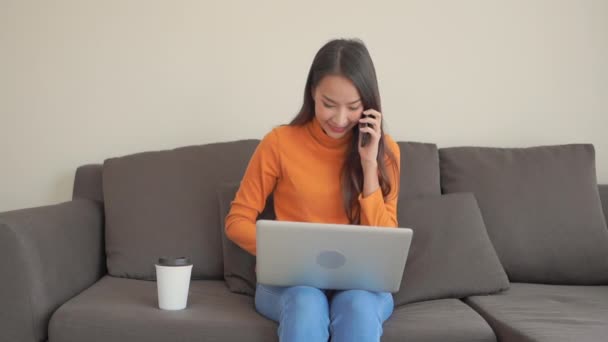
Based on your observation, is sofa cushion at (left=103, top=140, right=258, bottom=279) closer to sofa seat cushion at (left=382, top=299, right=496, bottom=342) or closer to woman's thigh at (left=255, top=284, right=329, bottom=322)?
woman's thigh at (left=255, top=284, right=329, bottom=322)

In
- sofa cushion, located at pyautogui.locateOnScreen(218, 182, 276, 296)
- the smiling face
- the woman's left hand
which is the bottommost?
sofa cushion, located at pyautogui.locateOnScreen(218, 182, 276, 296)

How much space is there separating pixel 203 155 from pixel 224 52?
467 millimetres

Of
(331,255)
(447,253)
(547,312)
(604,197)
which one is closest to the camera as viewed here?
(331,255)

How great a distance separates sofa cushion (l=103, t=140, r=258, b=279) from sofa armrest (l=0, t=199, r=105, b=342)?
0.13 metres

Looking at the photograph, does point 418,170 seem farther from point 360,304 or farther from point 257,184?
point 360,304

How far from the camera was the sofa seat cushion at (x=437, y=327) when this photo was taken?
1.57m

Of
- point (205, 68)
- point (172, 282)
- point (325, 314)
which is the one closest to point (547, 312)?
point (325, 314)

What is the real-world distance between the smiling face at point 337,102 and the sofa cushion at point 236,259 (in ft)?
1.19

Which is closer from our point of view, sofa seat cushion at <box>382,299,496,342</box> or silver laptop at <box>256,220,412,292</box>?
silver laptop at <box>256,220,412,292</box>

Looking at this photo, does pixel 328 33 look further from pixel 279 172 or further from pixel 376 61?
Answer: pixel 279 172

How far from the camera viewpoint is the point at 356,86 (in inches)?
67.0

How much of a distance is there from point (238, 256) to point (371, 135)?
0.54 m

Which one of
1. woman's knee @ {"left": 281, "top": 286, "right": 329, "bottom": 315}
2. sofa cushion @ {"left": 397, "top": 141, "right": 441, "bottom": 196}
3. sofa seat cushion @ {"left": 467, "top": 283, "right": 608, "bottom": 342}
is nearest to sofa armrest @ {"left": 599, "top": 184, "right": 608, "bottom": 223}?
sofa seat cushion @ {"left": 467, "top": 283, "right": 608, "bottom": 342}

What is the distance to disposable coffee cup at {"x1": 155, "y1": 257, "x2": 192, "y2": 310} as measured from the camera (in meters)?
1.65
